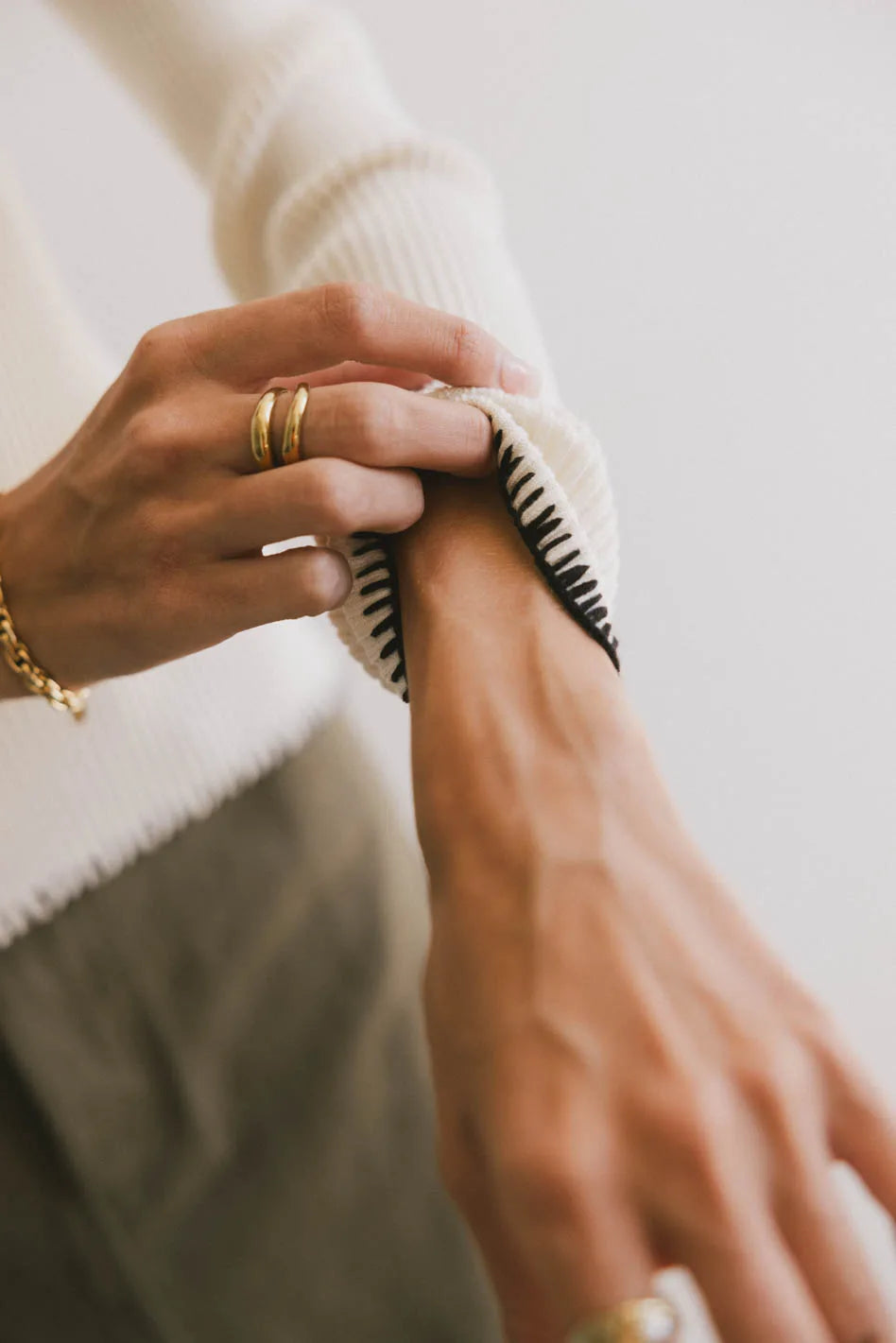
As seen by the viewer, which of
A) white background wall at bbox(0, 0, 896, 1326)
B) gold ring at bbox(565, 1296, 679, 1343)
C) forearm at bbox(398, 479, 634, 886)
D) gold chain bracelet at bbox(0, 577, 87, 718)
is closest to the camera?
gold ring at bbox(565, 1296, 679, 1343)

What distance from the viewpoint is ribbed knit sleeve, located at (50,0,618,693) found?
1.49ft

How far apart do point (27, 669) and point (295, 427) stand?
23 centimetres

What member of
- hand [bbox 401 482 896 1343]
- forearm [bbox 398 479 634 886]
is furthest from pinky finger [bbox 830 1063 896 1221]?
forearm [bbox 398 479 634 886]

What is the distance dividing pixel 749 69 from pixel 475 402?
21.2 inches

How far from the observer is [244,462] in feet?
1.34

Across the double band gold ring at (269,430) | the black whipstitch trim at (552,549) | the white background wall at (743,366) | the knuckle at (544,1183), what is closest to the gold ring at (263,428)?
the double band gold ring at (269,430)

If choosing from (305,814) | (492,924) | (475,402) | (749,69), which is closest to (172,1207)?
(305,814)

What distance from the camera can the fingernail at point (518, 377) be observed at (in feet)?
1.47

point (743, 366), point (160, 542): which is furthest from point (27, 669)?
point (743, 366)

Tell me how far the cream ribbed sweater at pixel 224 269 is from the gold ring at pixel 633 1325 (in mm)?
299

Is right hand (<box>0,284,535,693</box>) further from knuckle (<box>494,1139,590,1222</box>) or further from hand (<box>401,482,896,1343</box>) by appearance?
knuckle (<box>494,1139,590,1222</box>)

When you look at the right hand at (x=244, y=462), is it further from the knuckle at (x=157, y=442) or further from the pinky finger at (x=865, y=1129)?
the pinky finger at (x=865, y=1129)

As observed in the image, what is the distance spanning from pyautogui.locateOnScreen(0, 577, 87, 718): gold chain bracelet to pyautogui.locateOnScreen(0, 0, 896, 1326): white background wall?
0.48 meters

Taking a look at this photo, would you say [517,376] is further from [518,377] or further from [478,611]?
[478,611]
